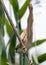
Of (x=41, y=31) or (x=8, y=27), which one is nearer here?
(x=8, y=27)

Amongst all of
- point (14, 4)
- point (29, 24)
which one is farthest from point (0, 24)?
point (14, 4)

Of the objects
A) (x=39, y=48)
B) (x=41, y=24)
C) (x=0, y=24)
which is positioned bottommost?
(x=39, y=48)

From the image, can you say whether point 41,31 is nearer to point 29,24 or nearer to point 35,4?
point 35,4

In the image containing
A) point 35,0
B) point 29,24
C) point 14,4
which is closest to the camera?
point 29,24

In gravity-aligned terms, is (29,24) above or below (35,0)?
above

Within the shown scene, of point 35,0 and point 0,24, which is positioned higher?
point 0,24

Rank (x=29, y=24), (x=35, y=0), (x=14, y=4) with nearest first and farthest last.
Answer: (x=29, y=24) < (x=14, y=4) < (x=35, y=0)

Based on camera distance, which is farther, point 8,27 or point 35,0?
point 35,0

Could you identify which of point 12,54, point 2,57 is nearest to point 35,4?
point 12,54

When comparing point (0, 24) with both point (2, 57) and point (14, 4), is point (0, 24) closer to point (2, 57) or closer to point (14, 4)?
point (2, 57)
